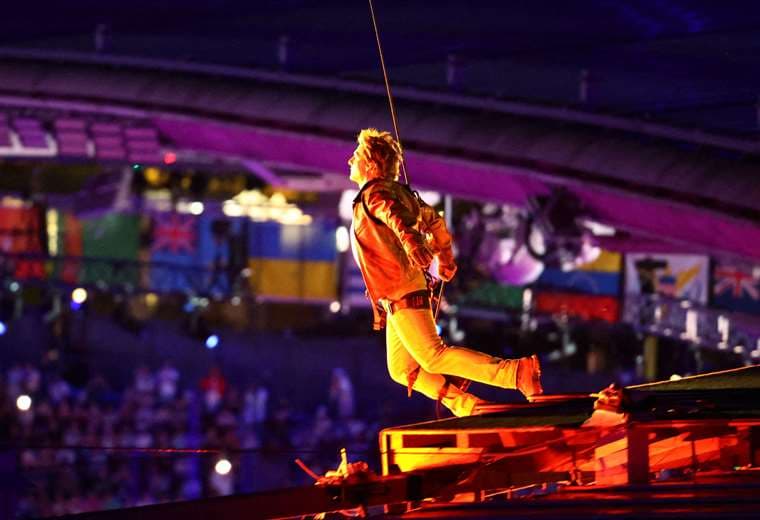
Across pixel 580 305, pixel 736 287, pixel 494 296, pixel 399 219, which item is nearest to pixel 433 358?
pixel 399 219

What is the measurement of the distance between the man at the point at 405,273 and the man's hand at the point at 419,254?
5 centimetres

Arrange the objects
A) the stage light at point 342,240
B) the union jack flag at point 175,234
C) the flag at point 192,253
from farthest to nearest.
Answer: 1. the union jack flag at point 175,234
2. the flag at point 192,253
3. the stage light at point 342,240

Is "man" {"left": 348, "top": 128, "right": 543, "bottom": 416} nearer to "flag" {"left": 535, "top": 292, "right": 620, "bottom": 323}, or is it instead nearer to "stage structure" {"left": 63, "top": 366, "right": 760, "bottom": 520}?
"stage structure" {"left": 63, "top": 366, "right": 760, "bottom": 520}

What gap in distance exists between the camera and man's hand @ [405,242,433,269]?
7285 millimetres

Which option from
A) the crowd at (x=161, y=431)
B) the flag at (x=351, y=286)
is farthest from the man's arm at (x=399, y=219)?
the flag at (x=351, y=286)

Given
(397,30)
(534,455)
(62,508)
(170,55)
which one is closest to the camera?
(534,455)

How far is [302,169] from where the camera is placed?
19766mm

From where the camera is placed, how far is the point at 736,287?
18.4 meters

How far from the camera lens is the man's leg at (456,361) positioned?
752cm

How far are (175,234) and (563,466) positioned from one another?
20.0 meters

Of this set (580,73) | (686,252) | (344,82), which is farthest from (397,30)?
(686,252)

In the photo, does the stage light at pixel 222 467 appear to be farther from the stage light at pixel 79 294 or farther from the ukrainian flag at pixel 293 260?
the ukrainian flag at pixel 293 260

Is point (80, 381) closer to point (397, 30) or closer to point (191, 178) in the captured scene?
point (191, 178)

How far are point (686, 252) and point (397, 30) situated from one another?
4.77 m
